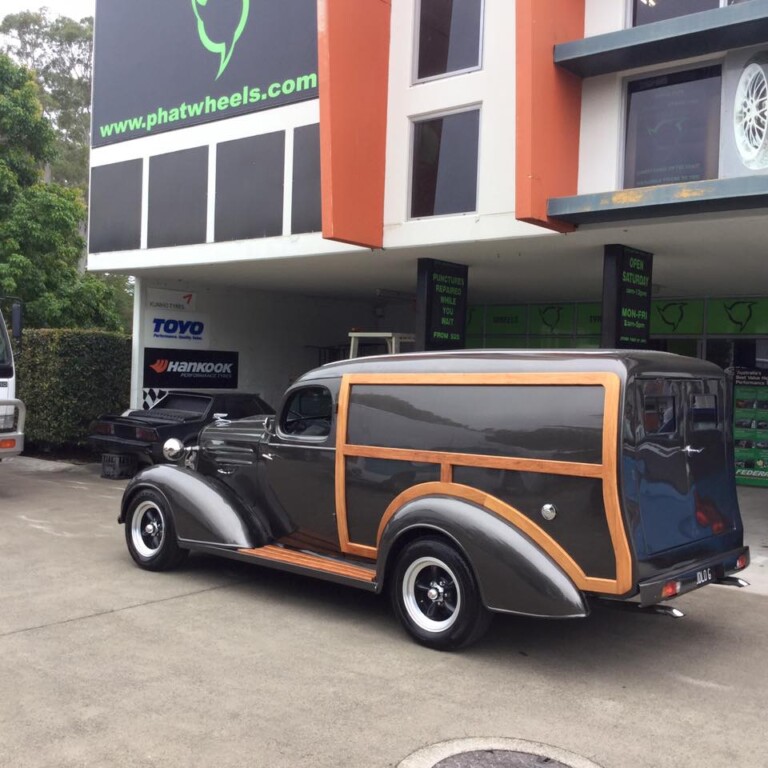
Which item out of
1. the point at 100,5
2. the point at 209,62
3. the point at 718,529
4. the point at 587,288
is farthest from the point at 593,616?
the point at 100,5

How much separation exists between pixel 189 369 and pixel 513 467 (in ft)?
37.7

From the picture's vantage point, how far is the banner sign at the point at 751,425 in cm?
1389

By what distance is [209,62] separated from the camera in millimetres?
13305

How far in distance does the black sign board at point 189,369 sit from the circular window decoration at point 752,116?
10.5 meters

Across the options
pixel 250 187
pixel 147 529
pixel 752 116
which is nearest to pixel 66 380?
pixel 250 187

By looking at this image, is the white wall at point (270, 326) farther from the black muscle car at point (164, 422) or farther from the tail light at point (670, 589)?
the tail light at point (670, 589)

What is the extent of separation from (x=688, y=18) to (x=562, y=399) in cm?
547

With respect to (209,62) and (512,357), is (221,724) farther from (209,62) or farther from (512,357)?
(209,62)

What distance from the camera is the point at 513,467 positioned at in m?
5.34

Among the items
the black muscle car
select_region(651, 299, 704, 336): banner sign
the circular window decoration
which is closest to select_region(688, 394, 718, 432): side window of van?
the circular window decoration

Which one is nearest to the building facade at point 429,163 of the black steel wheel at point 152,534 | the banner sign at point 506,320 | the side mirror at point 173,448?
the banner sign at point 506,320

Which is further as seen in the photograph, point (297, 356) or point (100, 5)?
point (297, 356)

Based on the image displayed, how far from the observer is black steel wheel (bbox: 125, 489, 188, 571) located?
23.6 feet

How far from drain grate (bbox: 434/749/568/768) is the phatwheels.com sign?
9.88 m
